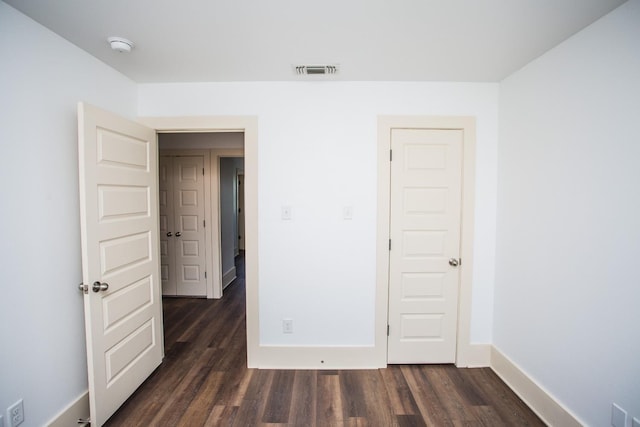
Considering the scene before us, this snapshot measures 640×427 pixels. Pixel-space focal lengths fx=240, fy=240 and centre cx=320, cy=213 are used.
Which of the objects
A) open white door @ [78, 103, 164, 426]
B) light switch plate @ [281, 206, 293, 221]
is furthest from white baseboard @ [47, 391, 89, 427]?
light switch plate @ [281, 206, 293, 221]

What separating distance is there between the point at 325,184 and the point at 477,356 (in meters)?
2.03

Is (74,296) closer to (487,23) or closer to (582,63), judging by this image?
(487,23)

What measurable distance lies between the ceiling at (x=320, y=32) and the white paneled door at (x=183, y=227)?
6.07ft

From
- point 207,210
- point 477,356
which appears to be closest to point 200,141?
point 207,210

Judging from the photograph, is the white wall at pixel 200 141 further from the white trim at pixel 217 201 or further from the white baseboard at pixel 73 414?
the white baseboard at pixel 73 414

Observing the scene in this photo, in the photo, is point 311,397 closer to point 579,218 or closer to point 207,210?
point 579,218

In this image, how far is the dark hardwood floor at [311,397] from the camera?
5.24ft

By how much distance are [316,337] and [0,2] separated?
9.27ft

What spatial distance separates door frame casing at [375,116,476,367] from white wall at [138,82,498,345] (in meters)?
0.06

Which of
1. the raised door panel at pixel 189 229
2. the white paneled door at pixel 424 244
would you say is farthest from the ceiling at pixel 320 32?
the raised door panel at pixel 189 229

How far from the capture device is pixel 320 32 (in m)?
1.43

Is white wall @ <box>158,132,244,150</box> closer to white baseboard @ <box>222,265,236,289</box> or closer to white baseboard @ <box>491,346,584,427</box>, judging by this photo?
white baseboard @ <box>222,265,236,289</box>

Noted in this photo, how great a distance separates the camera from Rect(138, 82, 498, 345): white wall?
2043 mm

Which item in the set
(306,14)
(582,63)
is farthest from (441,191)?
(306,14)
